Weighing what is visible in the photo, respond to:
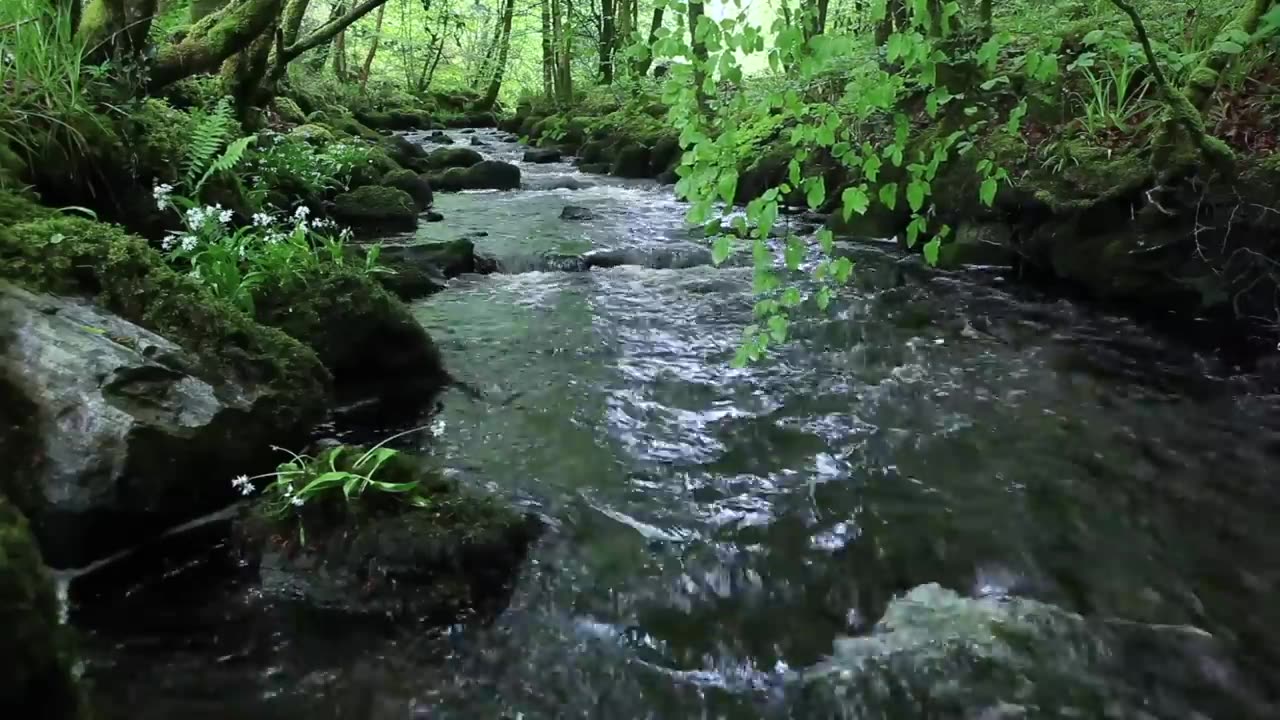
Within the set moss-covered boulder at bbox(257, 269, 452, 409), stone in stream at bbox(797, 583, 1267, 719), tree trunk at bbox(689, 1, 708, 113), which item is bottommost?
stone in stream at bbox(797, 583, 1267, 719)

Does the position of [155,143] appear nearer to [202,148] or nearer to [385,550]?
[202,148]

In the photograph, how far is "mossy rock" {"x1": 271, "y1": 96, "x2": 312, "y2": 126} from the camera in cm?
1372

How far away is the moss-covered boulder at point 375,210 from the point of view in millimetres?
9891

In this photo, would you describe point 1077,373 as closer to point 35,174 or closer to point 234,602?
point 234,602

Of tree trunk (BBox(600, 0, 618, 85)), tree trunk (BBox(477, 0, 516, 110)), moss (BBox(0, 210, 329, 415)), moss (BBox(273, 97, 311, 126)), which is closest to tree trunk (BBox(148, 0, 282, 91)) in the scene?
moss (BBox(0, 210, 329, 415))

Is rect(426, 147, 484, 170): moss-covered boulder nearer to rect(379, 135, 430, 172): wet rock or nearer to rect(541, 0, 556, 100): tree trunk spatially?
rect(379, 135, 430, 172): wet rock

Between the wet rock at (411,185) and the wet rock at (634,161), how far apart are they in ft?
16.5

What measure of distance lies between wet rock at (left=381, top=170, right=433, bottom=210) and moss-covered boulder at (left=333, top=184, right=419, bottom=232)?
104 centimetres

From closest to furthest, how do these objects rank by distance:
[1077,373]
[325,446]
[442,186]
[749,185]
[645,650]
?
[645,650] < [325,446] < [1077,373] < [749,185] < [442,186]

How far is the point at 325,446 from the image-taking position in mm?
4367

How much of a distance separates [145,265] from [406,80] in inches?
1406

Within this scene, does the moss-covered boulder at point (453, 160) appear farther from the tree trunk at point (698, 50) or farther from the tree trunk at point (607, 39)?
the tree trunk at point (698, 50)

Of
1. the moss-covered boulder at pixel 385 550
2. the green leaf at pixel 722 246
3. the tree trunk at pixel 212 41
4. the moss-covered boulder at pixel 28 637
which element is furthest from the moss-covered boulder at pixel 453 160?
the moss-covered boulder at pixel 28 637

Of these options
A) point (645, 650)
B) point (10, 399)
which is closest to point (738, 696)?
point (645, 650)
